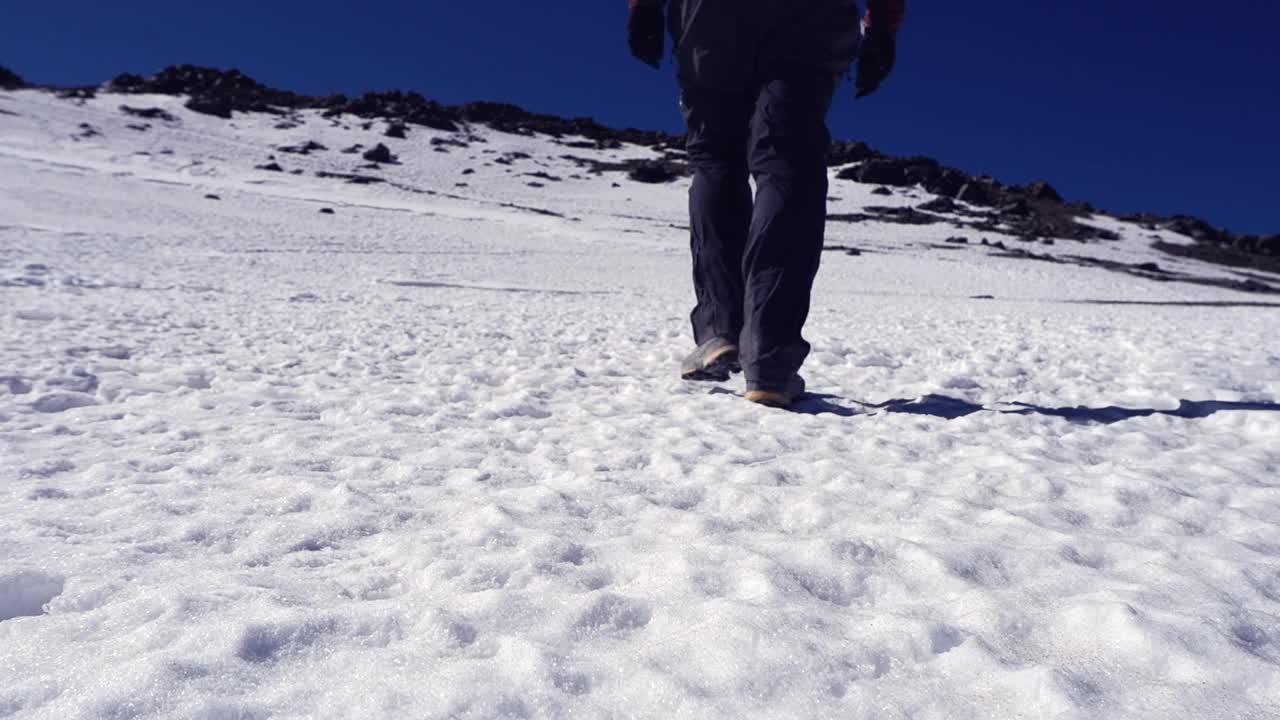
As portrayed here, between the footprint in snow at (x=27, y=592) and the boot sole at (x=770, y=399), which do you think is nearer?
the footprint in snow at (x=27, y=592)

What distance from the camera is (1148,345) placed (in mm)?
3816

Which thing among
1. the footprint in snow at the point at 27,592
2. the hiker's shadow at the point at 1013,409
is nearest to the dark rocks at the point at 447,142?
the hiker's shadow at the point at 1013,409

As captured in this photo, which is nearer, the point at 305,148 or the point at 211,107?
the point at 305,148

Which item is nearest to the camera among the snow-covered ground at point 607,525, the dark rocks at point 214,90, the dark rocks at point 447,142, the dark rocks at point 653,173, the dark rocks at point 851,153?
the snow-covered ground at point 607,525

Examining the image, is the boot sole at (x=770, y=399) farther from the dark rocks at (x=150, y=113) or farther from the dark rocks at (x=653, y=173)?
the dark rocks at (x=150, y=113)

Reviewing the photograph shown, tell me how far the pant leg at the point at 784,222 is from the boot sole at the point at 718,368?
0.67 feet

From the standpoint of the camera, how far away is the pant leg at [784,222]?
7.33ft

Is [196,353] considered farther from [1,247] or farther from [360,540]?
[1,247]

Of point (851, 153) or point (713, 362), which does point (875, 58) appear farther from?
point (851, 153)

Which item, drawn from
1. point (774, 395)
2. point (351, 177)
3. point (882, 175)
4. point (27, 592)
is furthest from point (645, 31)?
point (882, 175)

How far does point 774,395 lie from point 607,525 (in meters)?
1.04

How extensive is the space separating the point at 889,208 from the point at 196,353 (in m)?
A: 21.4

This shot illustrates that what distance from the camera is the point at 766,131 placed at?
91.1 inches

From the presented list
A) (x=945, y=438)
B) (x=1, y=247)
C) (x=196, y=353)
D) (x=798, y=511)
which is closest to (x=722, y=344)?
(x=945, y=438)
